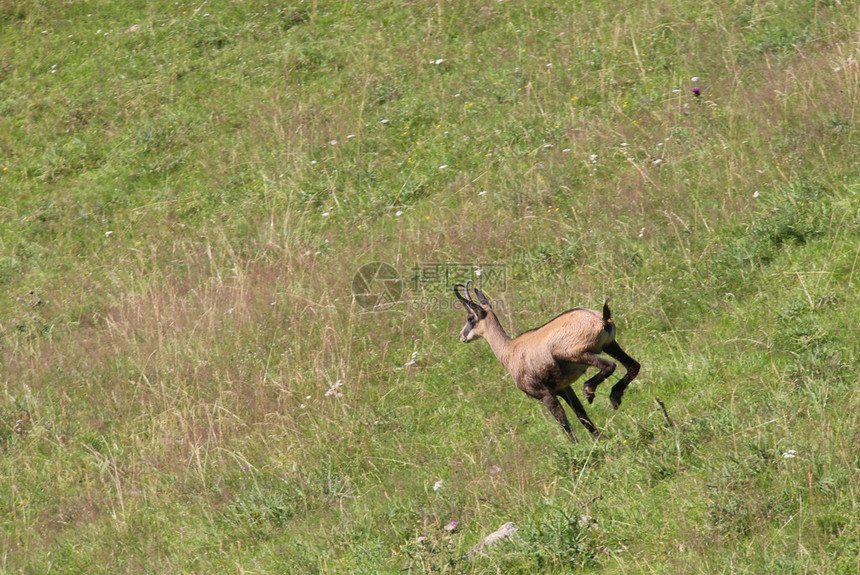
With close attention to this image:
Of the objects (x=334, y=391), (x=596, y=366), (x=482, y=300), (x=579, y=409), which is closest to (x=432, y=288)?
(x=334, y=391)

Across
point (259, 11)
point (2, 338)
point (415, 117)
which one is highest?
point (259, 11)

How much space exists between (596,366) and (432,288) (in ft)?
13.0

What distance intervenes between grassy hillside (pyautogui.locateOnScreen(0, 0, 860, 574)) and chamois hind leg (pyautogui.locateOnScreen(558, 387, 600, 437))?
111 millimetres

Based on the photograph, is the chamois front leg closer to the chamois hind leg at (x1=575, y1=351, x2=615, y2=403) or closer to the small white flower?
the chamois hind leg at (x1=575, y1=351, x2=615, y2=403)

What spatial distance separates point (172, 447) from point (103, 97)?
34.9 ft

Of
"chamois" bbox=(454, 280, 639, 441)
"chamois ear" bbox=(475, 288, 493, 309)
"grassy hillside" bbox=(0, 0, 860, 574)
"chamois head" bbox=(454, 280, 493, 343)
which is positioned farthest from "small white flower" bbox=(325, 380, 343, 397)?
"chamois" bbox=(454, 280, 639, 441)

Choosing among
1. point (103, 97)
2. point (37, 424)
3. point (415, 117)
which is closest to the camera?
point (37, 424)

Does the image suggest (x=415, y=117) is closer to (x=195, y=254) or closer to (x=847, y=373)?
(x=195, y=254)

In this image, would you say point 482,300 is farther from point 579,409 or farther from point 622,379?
point 622,379

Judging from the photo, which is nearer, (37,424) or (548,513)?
(548,513)

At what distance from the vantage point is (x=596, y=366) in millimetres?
Answer: 5941

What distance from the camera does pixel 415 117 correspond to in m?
13.5

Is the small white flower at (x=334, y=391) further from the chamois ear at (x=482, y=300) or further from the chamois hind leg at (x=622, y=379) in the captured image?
the chamois hind leg at (x=622, y=379)

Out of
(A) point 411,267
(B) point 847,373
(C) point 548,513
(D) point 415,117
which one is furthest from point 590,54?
(C) point 548,513
